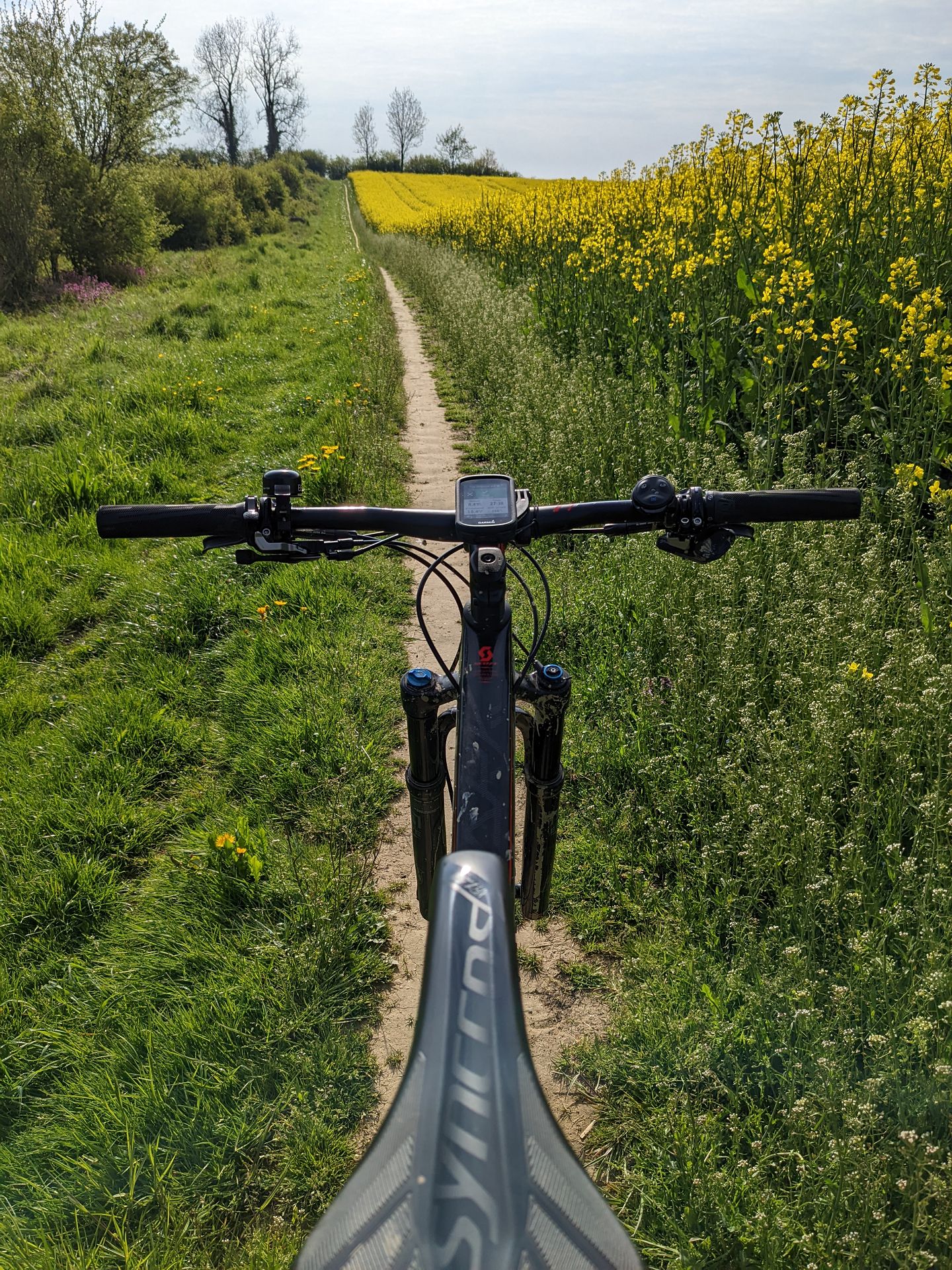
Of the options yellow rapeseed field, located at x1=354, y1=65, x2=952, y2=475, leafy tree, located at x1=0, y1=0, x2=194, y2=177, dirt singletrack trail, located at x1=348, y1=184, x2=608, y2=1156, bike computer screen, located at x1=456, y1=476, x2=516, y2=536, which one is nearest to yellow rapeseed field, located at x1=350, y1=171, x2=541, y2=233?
Answer: leafy tree, located at x1=0, y1=0, x2=194, y2=177

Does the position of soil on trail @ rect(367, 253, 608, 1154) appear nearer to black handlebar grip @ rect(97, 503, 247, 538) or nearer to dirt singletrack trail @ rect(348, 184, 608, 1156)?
dirt singletrack trail @ rect(348, 184, 608, 1156)

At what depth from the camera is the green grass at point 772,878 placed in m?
1.90

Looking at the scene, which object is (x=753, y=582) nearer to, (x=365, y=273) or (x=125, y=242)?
(x=365, y=273)

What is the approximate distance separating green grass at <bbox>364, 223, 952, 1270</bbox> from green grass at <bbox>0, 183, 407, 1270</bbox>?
92 centimetres

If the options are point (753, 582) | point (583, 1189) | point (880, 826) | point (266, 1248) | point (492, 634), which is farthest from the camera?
point (753, 582)

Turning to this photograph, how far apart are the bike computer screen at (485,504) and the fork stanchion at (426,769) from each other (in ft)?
1.67

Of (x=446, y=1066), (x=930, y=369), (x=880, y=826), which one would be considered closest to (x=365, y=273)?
(x=930, y=369)

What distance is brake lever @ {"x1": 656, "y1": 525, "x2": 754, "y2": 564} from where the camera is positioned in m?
1.75

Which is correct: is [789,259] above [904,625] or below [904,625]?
above

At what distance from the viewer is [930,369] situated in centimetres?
364

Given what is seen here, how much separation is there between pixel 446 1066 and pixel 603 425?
5.80 metres

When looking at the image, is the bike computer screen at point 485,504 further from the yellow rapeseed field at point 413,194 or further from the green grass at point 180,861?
the yellow rapeseed field at point 413,194

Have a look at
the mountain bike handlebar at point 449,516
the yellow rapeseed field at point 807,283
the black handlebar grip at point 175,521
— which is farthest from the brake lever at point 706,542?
the yellow rapeseed field at point 807,283

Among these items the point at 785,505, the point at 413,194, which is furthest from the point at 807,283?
the point at 413,194
